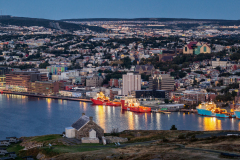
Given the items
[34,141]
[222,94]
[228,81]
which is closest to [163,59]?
[228,81]

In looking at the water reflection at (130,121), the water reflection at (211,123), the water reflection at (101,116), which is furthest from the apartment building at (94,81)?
the water reflection at (211,123)

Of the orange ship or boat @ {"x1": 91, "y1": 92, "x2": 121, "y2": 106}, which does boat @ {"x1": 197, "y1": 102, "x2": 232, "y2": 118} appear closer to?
the orange ship

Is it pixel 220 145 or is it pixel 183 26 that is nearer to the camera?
pixel 220 145

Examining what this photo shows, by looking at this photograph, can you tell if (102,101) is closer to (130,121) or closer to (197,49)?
(130,121)

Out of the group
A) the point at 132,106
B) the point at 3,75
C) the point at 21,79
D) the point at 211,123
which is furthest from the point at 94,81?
the point at 211,123

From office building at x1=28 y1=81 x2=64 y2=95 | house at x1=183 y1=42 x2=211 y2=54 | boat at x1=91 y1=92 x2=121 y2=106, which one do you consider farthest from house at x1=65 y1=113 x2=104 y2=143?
house at x1=183 y1=42 x2=211 y2=54

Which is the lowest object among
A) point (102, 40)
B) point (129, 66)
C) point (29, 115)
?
point (29, 115)

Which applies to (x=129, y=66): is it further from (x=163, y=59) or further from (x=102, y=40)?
(x=102, y=40)
